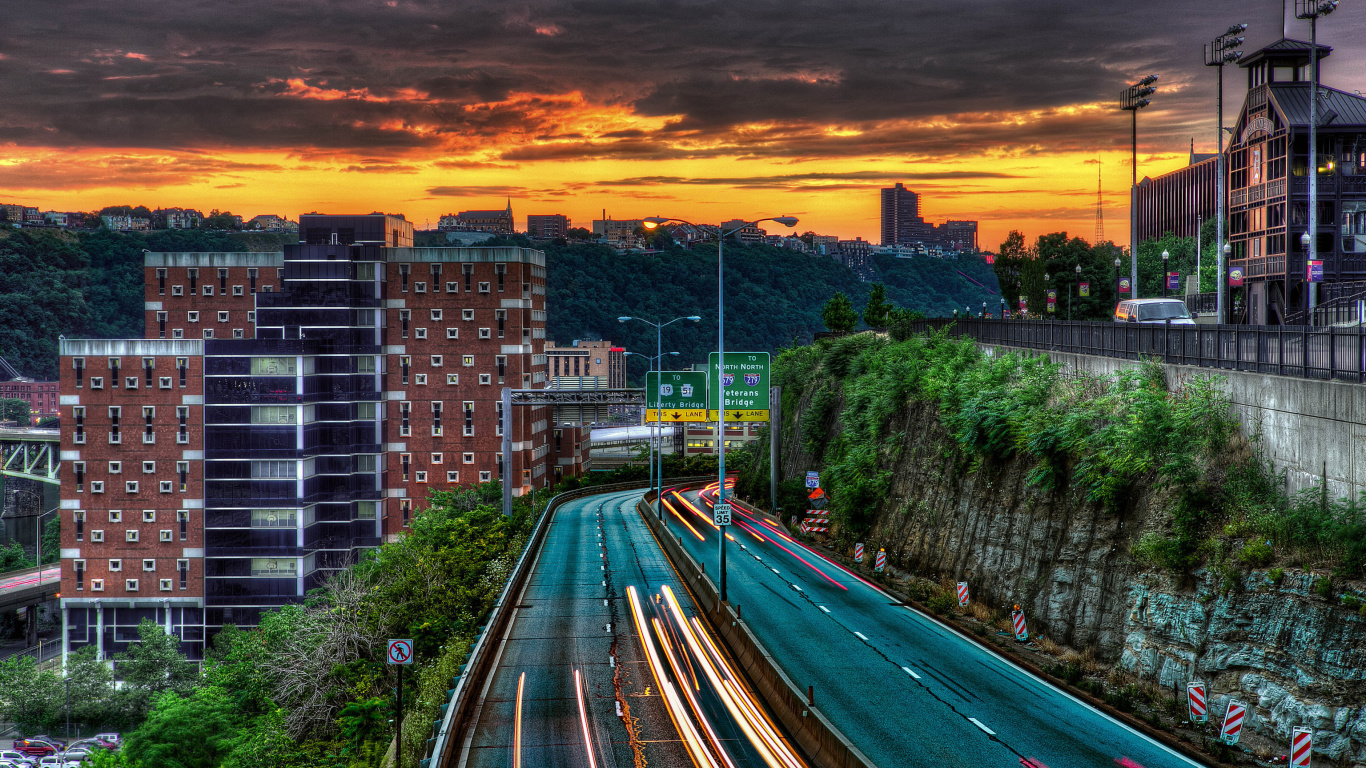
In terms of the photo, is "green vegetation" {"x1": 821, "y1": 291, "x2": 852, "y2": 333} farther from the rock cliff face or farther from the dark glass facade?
the rock cliff face

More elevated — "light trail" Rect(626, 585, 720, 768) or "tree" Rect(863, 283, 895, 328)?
"tree" Rect(863, 283, 895, 328)

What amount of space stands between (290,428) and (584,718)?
63792mm

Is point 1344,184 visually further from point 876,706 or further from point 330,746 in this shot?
point 330,746

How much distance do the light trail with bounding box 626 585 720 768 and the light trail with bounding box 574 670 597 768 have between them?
2.00 m

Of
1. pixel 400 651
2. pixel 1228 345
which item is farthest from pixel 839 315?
pixel 400 651

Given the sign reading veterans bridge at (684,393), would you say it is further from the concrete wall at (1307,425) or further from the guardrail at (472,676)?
the concrete wall at (1307,425)

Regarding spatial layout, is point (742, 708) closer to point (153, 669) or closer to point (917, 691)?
point (917, 691)

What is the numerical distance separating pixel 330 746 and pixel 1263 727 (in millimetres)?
28602

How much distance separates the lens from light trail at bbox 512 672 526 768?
2027 centimetres

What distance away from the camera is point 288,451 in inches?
3115

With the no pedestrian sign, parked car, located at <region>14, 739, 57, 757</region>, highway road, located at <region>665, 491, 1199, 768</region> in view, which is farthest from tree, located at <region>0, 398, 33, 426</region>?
the no pedestrian sign

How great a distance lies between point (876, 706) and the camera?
73.7ft

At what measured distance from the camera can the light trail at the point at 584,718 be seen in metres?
20.3

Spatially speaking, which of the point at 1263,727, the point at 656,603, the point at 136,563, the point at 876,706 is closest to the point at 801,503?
the point at 656,603
